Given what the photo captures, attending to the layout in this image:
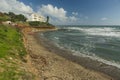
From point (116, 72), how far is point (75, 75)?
4878mm

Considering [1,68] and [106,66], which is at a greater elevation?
[1,68]

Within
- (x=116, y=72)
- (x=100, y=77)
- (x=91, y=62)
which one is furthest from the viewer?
(x=91, y=62)

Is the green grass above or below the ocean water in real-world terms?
above

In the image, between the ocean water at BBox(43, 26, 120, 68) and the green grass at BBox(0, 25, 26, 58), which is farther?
the ocean water at BBox(43, 26, 120, 68)

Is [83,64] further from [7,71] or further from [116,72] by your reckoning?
[7,71]

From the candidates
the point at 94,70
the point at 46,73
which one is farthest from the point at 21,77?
the point at 94,70

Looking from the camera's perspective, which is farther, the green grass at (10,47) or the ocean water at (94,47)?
the ocean water at (94,47)

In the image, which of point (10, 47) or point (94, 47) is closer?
point (10, 47)

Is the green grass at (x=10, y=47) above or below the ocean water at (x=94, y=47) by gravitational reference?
above

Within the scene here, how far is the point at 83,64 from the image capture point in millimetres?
22359

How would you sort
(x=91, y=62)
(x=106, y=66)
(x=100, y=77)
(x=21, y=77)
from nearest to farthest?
(x=21, y=77)
(x=100, y=77)
(x=106, y=66)
(x=91, y=62)

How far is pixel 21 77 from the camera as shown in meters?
13.1

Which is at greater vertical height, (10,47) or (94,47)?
(10,47)

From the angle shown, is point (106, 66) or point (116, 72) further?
point (106, 66)
